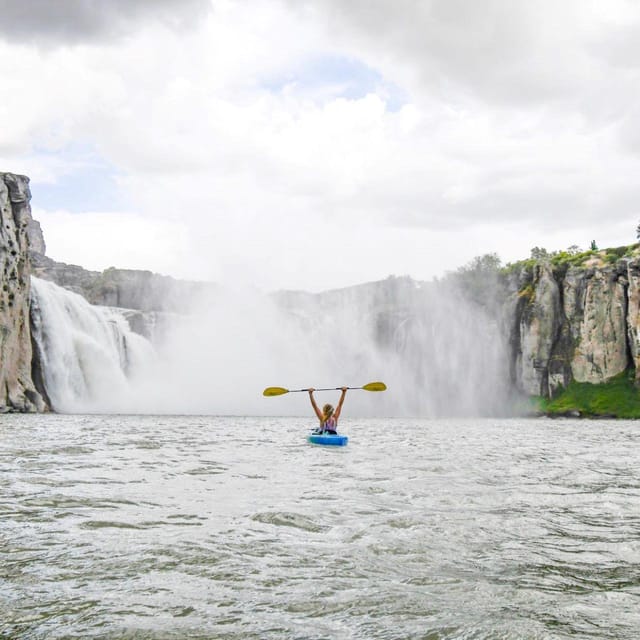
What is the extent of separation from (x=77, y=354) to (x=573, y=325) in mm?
57898

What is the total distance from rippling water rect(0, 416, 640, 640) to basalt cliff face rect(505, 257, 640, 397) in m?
71.1

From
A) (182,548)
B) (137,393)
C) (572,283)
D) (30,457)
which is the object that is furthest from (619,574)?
(572,283)

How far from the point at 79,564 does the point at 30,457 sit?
1130cm

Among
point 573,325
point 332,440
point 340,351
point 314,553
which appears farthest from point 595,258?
point 314,553

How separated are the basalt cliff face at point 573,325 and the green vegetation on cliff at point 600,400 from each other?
96 cm

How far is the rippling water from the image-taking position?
17.8 feet

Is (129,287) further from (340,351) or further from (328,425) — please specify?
(328,425)

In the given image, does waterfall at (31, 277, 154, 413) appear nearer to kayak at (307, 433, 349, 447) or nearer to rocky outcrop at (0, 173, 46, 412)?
rocky outcrop at (0, 173, 46, 412)

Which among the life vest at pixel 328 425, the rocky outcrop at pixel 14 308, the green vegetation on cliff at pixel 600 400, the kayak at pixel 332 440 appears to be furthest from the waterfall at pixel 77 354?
the green vegetation on cliff at pixel 600 400

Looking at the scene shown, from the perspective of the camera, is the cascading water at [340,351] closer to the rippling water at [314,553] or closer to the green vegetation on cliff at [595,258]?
the green vegetation on cliff at [595,258]

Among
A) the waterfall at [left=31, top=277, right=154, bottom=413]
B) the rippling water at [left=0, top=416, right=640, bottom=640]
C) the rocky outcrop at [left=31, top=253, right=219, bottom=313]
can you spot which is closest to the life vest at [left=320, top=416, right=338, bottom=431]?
the rippling water at [left=0, top=416, right=640, bottom=640]

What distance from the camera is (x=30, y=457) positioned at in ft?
56.6

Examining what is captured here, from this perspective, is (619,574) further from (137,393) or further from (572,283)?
(572,283)

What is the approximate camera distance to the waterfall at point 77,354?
5419cm
